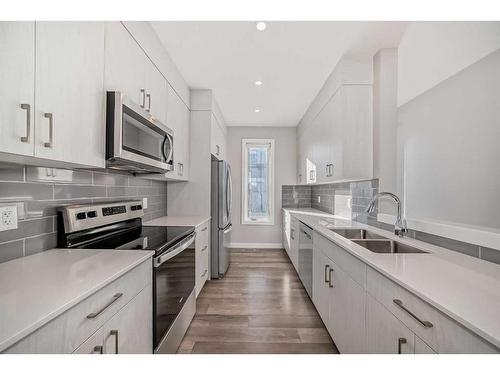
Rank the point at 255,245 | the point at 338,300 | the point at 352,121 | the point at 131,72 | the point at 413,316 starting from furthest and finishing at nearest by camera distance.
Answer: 1. the point at 255,245
2. the point at 352,121
3. the point at 338,300
4. the point at 131,72
5. the point at 413,316

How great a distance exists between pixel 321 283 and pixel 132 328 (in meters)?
1.55

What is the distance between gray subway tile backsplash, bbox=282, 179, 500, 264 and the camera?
1.35 m

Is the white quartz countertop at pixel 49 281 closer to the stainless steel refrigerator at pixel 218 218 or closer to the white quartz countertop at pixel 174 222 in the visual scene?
the white quartz countertop at pixel 174 222

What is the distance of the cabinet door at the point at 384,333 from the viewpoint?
38.3 inches

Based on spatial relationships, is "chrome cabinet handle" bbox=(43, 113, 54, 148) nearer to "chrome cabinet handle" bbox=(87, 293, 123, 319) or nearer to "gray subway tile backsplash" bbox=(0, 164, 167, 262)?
"gray subway tile backsplash" bbox=(0, 164, 167, 262)

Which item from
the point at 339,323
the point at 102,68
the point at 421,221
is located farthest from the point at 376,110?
the point at 102,68

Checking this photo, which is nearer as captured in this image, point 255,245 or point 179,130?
point 179,130

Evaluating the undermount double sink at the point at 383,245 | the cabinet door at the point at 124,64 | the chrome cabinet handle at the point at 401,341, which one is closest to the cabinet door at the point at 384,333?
the chrome cabinet handle at the point at 401,341

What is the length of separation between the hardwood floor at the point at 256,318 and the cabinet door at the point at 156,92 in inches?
72.1

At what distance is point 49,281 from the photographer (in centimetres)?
89

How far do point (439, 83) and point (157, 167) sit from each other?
204cm

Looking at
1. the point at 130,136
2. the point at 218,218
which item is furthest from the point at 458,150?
the point at 218,218

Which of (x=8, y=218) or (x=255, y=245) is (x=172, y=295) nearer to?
(x=8, y=218)

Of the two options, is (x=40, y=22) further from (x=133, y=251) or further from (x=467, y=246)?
(x=467, y=246)
